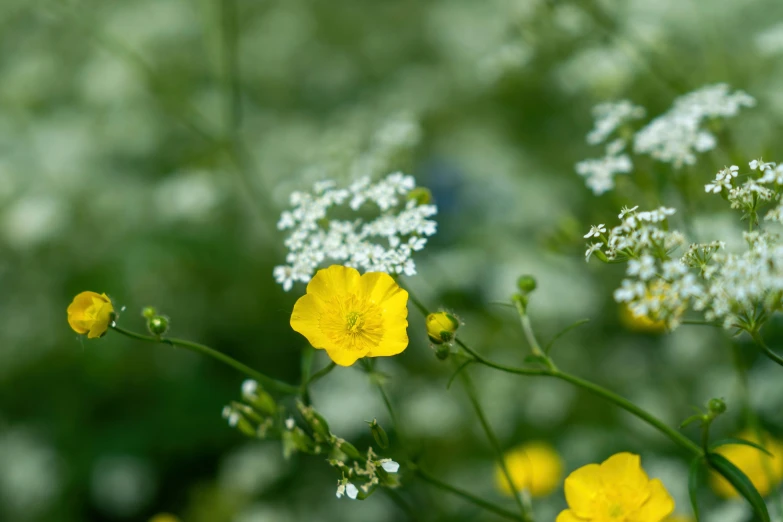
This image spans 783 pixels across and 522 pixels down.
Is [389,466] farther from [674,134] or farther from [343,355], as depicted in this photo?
[674,134]

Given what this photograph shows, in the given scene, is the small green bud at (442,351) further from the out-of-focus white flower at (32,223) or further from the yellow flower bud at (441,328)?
the out-of-focus white flower at (32,223)

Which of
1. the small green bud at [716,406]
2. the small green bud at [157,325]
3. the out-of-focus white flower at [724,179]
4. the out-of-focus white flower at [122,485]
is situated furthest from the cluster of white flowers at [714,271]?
the out-of-focus white flower at [122,485]

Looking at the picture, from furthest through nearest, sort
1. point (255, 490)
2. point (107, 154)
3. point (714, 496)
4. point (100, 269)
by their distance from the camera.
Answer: point (107, 154) < point (100, 269) < point (255, 490) < point (714, 496)

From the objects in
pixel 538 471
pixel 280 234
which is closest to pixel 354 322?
pixel 538 471

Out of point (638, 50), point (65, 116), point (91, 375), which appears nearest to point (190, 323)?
point (91, 375)

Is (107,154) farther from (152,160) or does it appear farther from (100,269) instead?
(100,269)
